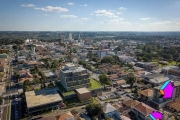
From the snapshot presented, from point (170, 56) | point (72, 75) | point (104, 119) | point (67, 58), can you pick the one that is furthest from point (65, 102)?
point (170, 56)

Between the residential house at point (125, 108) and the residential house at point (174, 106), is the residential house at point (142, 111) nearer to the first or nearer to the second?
the residential house at point (125, 108)

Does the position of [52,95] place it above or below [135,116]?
above

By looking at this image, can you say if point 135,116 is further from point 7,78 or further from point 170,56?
point 170,56

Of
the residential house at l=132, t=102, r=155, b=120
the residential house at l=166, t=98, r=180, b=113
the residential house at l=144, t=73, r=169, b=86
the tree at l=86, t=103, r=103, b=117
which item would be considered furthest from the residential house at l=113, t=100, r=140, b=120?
the residential house at l=144, t=73, r=169, b=86

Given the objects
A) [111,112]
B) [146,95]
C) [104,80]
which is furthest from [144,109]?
[104,80]

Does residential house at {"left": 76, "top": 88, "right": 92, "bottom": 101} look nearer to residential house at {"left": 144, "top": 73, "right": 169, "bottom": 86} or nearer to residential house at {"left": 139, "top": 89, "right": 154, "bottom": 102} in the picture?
residential house at {"left": 139, "top": 89, "right": 154, "bottom": 102}

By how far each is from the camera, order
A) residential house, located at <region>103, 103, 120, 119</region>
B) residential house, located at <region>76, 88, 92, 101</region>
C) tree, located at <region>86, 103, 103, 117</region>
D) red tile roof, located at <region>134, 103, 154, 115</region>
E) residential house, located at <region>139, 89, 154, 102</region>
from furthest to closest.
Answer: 1. residential house, located at <region>139, 89, 154, 102</region>
2. residential house, located at <region>76, 88, 92, 101</region>
3. residential house, located at <region>103, 103, 120, 119</region>
4. red tile roof, located at <region>134, 103, 154, 115</region>
5. tree, located at <region>86, 103, 103, 117</region>

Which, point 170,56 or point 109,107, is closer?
point 109,107

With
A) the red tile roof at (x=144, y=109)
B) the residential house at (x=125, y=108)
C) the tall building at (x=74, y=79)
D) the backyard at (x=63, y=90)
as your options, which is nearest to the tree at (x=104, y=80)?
the tall building at (x=74, y=79)
